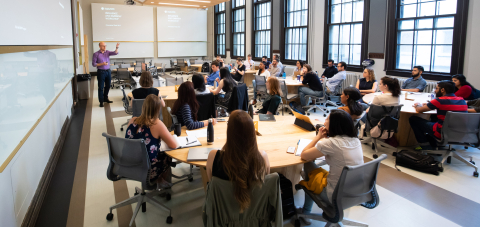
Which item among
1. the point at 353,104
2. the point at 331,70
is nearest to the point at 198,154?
the point at 353,104

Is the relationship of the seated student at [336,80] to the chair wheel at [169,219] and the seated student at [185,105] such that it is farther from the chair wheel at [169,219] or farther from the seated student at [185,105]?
the chair wheel at [169,219]

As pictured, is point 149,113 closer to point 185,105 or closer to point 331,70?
point 185,105

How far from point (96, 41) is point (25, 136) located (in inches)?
557

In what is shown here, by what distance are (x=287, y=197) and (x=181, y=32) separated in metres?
16.0

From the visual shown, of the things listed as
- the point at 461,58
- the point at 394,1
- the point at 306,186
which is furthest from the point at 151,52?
the point at 306,186

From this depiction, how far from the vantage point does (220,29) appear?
56.4ft

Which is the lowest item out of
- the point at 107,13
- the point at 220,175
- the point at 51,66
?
the point at 220,175

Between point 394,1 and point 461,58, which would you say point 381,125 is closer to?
point 461,58

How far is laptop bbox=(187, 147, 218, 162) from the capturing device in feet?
7.97

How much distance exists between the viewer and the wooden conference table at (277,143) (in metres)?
2.46

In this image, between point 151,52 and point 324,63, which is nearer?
point 324,63

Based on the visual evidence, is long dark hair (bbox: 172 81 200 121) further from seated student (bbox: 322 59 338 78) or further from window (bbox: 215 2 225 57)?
window (bbox: 215 2 225 57)

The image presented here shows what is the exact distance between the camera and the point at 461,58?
6.26 metres

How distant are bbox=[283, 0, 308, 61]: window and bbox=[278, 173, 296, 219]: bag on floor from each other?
8686mm
